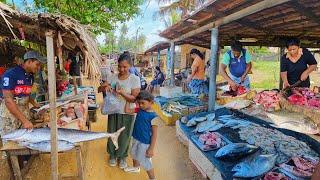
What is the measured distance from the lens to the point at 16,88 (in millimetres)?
4289

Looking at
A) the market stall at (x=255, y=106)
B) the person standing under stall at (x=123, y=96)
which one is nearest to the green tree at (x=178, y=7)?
the market stall at (x=255, y=106)

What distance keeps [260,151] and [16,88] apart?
3484 mm

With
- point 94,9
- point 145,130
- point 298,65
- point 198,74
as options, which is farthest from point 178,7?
point 145,130

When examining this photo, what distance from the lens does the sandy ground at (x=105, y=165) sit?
16.7 feet

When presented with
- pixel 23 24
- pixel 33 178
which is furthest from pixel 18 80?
pixel 33 178

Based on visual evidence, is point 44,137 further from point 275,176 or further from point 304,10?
point 304,10

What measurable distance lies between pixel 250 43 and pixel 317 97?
4.69m

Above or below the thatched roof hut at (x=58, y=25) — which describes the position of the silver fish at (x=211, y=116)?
below

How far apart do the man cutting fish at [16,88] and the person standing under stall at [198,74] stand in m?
5.19

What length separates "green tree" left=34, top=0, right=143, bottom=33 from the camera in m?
10.6

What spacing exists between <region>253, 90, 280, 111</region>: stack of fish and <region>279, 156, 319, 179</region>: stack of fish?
6.91ft

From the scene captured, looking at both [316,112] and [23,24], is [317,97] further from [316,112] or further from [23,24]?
[23,24]

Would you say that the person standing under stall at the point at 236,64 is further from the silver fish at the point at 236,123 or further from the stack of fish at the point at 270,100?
the silver fish at the point at 236,123

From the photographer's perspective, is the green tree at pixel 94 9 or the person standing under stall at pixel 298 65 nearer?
the person standing under stall at pixel 298 65
